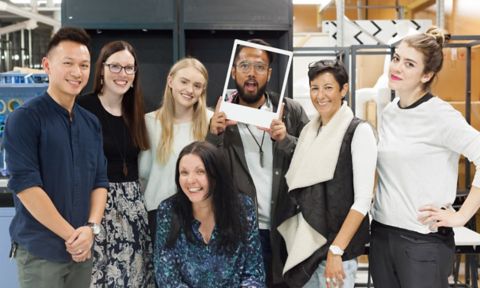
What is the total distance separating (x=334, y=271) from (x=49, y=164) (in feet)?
3.72

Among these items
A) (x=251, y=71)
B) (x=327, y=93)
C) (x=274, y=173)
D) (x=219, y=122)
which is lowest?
(x=274, y=173)

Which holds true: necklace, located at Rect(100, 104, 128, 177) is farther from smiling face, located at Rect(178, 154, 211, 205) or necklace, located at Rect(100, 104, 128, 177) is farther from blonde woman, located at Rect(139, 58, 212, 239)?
smiling face, located at Rect(178, 154, 211, 205)

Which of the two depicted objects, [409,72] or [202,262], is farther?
[202,262]

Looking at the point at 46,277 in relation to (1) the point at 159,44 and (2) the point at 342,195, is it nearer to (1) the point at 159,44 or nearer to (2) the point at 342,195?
(2) the point at 342,195

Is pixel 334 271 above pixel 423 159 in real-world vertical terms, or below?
below

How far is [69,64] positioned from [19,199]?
1.73 feet

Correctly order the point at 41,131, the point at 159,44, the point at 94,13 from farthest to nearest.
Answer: the point at 159,44
the point at 94,13
the point at 41,131

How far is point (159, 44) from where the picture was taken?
3.45 meters

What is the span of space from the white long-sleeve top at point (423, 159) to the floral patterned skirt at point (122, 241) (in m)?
1.10

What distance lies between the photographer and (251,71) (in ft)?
7.08

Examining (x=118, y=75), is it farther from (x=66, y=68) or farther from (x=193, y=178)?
(x=193, y=178)

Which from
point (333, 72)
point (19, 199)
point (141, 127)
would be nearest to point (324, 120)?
point (333, 72)

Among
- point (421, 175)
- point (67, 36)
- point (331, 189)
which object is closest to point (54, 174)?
point (67, 36)

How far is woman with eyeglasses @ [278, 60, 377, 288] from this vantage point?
1.81 m
